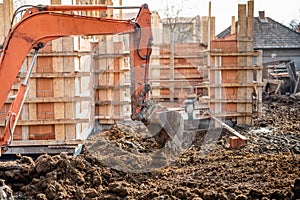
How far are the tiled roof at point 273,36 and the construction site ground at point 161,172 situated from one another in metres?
22.0

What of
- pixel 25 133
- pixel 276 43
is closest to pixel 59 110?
pixel 25 133

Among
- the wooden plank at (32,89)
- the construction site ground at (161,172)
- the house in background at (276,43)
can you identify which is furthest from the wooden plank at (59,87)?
the house in background at (276,43)

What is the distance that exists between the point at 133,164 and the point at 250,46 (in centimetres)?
473

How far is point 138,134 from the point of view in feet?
31.8

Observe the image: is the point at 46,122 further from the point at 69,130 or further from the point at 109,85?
the point at 109,85

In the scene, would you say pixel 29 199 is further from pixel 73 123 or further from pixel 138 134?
pixel 138 134

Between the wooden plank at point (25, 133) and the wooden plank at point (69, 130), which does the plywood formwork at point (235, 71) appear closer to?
the wooden plank at point (69, 130)

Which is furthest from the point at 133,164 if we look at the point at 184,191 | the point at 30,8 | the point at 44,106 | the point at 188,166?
the point at 30,8

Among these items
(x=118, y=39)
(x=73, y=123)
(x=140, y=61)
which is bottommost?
(x=73, y=123)

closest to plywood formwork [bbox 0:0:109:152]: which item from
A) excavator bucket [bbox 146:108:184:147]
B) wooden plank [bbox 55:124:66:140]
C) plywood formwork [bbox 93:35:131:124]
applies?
wooden plank [bbox 55:124:66:140]

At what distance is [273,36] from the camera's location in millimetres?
30422

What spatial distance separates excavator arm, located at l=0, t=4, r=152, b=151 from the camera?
212 inches

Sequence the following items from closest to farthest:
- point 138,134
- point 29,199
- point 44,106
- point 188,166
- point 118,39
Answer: point 29,199 < point 188,166 < point 44,106 < point 138,134 < point 118,39

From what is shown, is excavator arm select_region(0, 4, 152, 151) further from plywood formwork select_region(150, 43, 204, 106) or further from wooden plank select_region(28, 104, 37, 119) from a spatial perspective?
plywood formwork select_region(150, 43, 204, 106)
